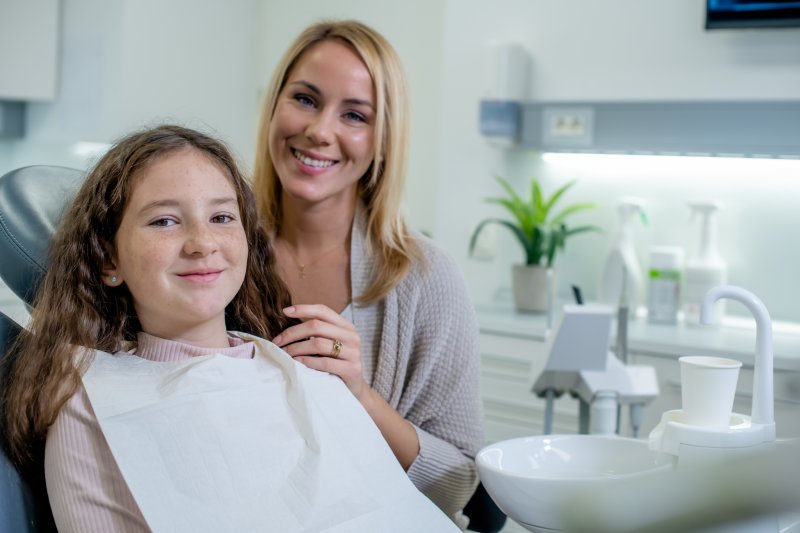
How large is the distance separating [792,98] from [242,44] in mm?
2399

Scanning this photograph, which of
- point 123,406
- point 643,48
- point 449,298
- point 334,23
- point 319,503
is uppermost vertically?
point 643,48

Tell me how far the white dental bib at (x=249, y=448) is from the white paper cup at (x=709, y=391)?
38 centimetres

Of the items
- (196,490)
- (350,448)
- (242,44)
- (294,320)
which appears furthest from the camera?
(242,44)

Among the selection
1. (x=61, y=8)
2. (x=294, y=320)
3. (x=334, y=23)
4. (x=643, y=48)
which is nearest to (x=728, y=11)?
(x=643, y=48)

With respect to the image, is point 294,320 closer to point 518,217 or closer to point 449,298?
point 449,298

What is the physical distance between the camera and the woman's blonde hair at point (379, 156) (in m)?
1.61

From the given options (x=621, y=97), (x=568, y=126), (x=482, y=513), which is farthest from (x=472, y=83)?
(x=482, y=513)

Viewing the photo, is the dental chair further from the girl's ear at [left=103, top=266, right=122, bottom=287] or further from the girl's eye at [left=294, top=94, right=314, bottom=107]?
the girl's eye at [left=294, top=94, right=314, bottom=107]

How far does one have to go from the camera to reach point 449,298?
1596 mm

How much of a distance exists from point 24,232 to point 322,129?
0.53 m

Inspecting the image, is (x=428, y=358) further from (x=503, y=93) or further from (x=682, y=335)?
(x=503, y=93)

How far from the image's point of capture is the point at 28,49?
350 cm

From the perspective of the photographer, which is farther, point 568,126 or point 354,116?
point 568,126

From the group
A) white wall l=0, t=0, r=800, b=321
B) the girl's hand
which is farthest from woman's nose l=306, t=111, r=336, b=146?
white wall l=0, t=0, r=800, b=321
